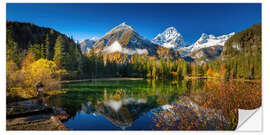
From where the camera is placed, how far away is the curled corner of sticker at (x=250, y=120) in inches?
127

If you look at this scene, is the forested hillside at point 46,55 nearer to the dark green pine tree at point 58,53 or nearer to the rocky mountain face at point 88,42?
the dark green pine tree at point 58,53

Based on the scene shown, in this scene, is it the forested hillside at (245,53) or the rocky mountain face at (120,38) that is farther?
the rocky mountain face at (120,38)

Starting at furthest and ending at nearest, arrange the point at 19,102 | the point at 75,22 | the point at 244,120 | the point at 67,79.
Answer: the point at 67,79, the point at 75,22, the point at 19,102, the point at 244,120

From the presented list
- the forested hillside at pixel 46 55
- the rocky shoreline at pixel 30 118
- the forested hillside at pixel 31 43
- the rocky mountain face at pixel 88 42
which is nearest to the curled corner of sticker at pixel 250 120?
the forested hillside at pixel 46 55

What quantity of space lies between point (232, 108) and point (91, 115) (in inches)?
173

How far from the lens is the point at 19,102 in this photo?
162 inches

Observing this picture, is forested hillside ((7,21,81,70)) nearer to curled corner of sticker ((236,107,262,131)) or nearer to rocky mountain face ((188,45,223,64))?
curled corner of sticker ((236,107,262,131))

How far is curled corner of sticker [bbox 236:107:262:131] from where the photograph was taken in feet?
10.5

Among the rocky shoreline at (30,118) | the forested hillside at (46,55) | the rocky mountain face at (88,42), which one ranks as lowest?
the rocky shoreline at (30,118)

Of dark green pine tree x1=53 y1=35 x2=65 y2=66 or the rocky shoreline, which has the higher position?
dark green pine tree x1=53 y1=35 x2=65 y2=66

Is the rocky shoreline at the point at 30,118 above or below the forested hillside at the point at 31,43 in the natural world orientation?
below

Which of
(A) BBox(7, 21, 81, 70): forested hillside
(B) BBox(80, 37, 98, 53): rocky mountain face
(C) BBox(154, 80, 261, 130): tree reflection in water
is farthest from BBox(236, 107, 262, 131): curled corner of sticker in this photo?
(A) BBox(7, 21, 81, 70): forested hillside

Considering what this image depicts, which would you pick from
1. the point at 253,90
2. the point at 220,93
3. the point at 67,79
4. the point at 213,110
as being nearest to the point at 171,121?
the point at 213,110
